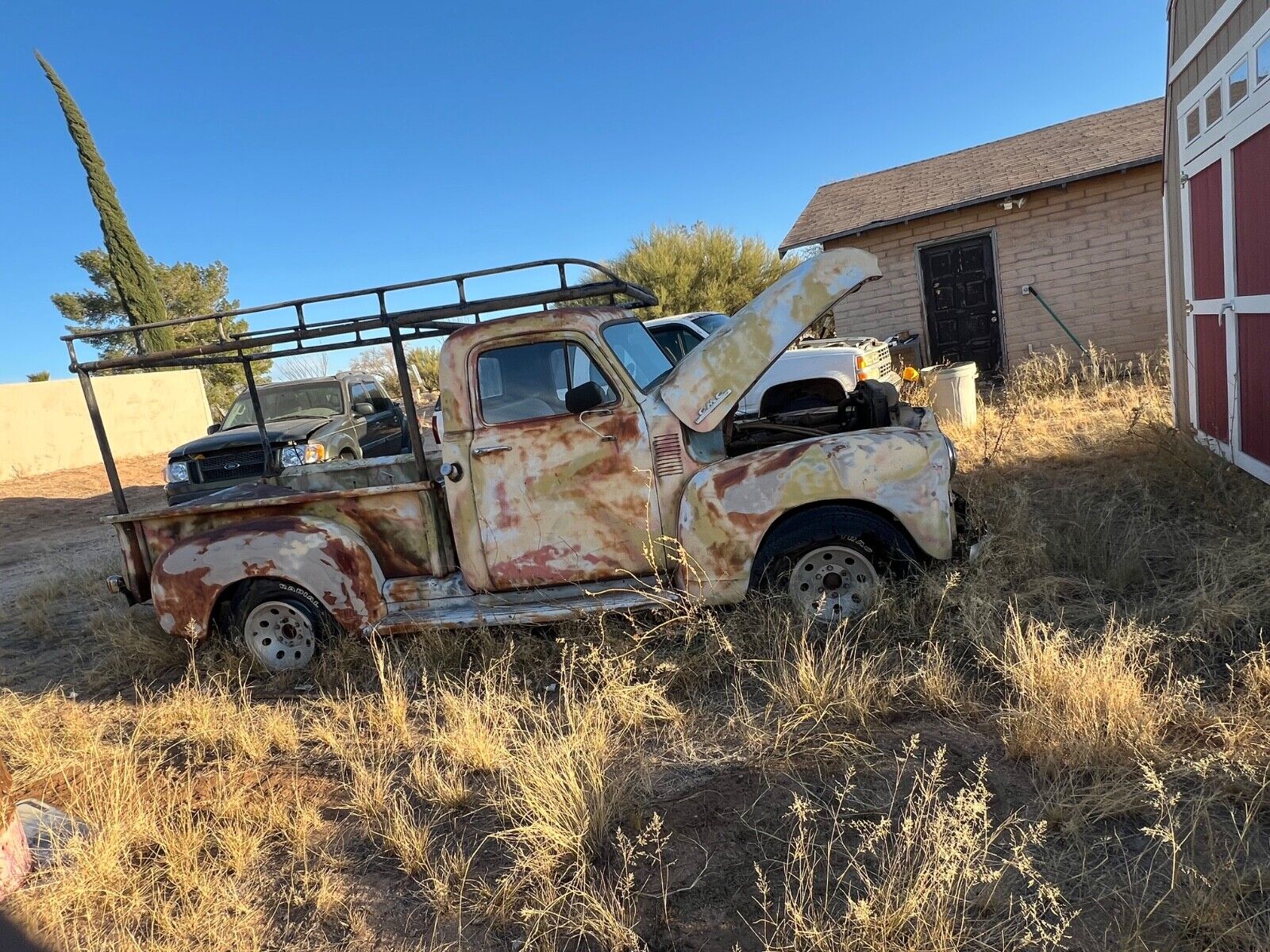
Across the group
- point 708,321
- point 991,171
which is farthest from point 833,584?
point 991,171

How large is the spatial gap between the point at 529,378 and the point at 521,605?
1.34 metres

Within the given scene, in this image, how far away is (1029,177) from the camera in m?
12.1

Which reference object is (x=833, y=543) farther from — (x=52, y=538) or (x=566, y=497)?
(x=52, y=538)

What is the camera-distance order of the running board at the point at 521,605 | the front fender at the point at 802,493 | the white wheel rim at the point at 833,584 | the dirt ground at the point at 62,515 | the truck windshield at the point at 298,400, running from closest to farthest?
the front fender at the point at 802,493 < the white wheel rim at the point at 833,584 < the running board at the point at 521,605 < the dirt ground at the point at 62,515 < the truck windshield at the point at 298,400

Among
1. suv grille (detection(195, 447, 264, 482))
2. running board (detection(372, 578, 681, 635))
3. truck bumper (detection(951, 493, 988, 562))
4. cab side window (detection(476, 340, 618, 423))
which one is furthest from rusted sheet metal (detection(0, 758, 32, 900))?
suv grille (detection(195, 447, 264, 482))

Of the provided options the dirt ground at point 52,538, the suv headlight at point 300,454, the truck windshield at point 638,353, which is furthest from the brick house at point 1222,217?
the suv headlight at point 300,454

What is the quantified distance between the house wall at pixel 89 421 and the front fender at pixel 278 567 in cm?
1410

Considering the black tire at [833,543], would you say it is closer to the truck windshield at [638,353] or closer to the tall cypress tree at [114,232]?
the truck windshield at [638,353]

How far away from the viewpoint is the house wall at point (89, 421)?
17656 mm

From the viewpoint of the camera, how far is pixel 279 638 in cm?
474

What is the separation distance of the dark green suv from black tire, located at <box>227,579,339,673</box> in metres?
4.28

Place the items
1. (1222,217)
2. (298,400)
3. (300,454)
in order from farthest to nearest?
(298,400) → (300,454) → (1222,217)

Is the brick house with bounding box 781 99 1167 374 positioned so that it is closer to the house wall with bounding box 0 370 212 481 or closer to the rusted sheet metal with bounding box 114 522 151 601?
the rusted sheet metal with bounding box 114 522 151 601

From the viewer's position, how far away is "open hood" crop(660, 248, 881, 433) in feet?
13.2
